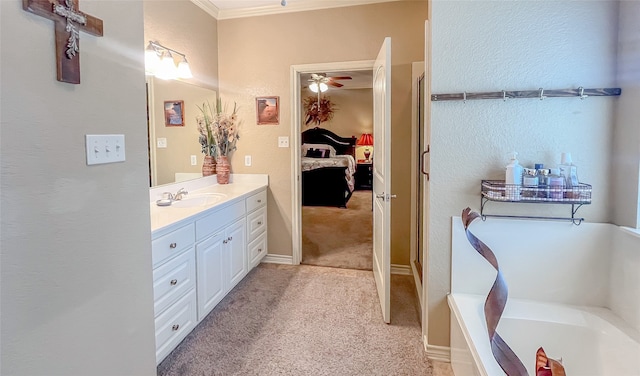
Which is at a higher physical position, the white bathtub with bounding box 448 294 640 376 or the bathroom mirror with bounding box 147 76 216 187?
the bathroom mirror with bounding box 147 76 216 187

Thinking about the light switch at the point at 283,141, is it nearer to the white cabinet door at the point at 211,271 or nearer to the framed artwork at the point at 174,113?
the framed artwork at the point at 174,113

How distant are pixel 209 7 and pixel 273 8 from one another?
0.61m

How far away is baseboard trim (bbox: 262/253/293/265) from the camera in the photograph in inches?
136

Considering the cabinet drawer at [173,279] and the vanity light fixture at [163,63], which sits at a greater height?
the vanity light fixture at [163,63]

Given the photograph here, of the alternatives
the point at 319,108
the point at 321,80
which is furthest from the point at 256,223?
the point at 319,108

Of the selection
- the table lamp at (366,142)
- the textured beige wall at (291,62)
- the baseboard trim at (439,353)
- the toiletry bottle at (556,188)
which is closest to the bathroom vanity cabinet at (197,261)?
the textured beige wall at (291,62)

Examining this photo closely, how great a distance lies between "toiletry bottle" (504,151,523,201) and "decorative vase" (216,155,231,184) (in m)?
2.54

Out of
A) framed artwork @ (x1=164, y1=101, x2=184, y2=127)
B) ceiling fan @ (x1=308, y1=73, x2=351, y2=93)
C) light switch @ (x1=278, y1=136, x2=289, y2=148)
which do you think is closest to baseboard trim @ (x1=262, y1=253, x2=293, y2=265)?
light switch @ (x1=278, y1=136, x2=289, y2=148)

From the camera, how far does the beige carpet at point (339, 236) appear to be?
3531 millimetres

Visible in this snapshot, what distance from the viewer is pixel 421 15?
9.71ft

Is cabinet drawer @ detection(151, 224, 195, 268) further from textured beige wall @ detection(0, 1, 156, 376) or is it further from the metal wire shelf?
the metal wire shelf

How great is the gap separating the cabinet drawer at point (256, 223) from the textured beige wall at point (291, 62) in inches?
5.0

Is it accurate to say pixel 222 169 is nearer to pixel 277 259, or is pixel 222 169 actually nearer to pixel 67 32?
pixel 277 259

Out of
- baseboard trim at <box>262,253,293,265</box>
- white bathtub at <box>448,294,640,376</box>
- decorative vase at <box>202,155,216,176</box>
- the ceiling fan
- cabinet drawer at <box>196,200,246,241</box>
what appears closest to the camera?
white bathtub at <box>448,294,640,376</box>
